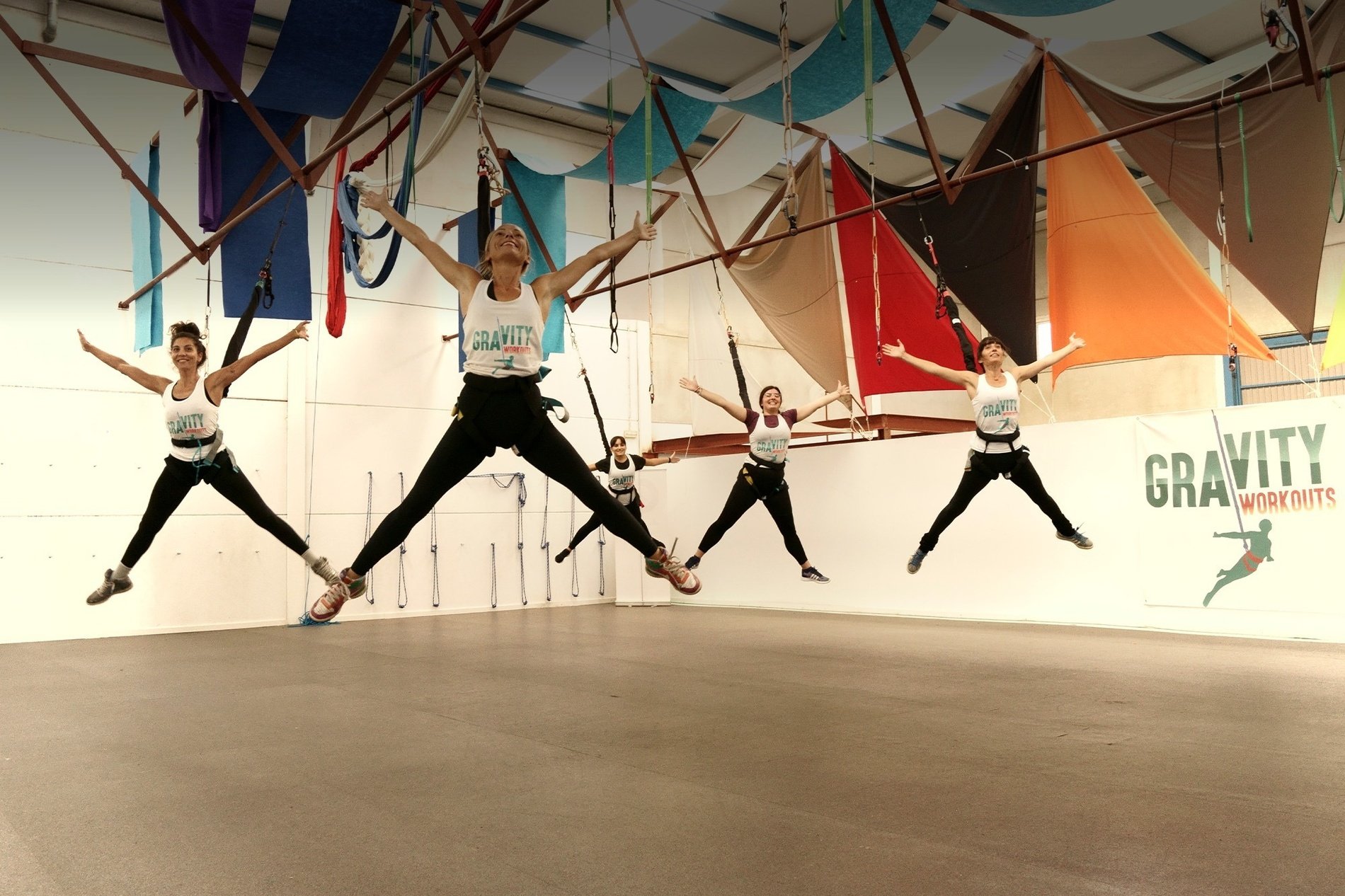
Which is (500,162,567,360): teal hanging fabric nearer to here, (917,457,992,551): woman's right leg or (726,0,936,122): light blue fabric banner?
(726,0,936,122): light blue fabric banner

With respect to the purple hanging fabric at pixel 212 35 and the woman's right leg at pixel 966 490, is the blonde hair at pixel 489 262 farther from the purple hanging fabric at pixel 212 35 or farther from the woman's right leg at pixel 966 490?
the woman's right leg at pixel 966 490

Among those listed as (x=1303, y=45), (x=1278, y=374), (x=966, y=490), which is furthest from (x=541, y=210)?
(x=1278, y=374)

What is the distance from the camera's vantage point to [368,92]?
6422 mm

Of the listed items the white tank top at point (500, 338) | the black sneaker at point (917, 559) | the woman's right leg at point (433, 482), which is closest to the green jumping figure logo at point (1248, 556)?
the black sneaker at point (917, 559)

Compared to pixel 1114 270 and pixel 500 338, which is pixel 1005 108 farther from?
pixel 500 338

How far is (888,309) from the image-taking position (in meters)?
9.01

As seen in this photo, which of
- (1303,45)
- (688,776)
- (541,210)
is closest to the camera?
(688,776)

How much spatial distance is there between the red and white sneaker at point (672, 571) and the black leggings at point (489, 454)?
1.33ft

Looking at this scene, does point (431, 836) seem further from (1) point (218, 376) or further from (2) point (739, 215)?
(2) point (739, 215)

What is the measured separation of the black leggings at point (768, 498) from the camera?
710cm

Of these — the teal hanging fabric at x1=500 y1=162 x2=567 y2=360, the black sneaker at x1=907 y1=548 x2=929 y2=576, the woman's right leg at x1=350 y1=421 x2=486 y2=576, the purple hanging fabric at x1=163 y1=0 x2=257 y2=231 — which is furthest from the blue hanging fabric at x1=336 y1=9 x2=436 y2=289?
the black sneaker at x1=907 y1=548 x2=929 y2=576

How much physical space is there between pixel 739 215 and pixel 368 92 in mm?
4981

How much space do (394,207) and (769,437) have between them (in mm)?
2917

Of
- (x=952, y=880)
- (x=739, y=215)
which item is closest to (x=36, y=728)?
(x=952, y=880)
